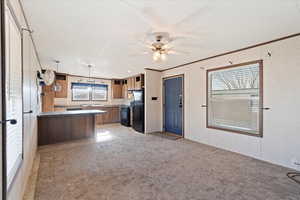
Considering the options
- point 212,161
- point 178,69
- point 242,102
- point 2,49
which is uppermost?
point 178,69

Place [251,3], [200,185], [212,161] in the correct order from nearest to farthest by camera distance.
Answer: [251,3], [200,185], [212,161]

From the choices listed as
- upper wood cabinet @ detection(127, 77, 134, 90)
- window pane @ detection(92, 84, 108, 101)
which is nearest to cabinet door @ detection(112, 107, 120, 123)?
window pane @ detection(92, 84, 108, 101)

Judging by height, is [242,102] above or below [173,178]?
above

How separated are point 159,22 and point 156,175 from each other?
241 cm

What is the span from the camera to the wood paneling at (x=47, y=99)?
614cm

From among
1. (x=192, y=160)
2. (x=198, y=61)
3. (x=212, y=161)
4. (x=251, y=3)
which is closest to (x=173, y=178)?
(x=192, y=160)

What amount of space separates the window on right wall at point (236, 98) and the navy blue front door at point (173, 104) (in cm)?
112

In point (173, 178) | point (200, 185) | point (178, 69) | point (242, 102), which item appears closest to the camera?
point (200, 185)

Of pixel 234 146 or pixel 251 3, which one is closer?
pixel 251 3

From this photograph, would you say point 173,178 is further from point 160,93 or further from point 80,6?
point 160,93

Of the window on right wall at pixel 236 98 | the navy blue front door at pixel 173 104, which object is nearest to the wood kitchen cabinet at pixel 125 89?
the navy blue front door at pixel 173 104

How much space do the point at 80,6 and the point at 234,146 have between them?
4051 millimetres

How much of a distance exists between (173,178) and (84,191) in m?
1.29

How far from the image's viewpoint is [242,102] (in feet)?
11.5
